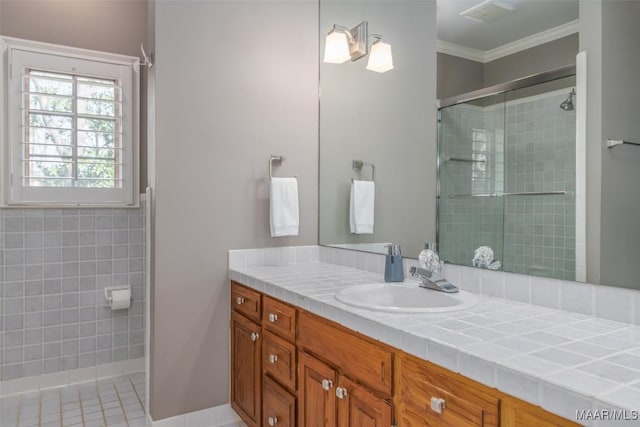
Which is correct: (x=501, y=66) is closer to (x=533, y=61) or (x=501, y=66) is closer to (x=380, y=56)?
(x=533, y=61)

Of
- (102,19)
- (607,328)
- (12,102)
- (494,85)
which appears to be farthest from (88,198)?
(607,328)

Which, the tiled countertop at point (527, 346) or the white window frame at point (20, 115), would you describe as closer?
the tiled countertop at point (527, 346)

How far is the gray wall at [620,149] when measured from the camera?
121 centimetres

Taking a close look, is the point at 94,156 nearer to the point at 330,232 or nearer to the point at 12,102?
the point at 12,102

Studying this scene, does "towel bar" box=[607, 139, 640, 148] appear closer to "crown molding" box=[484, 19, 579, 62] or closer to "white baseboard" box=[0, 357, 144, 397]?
"crown molding" box=[484, 19, 579, 62]

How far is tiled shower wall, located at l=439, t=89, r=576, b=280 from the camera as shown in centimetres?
142

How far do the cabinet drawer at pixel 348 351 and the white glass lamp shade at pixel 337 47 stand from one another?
1529 mm

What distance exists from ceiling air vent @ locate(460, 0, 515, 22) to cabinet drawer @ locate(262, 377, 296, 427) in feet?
5.53

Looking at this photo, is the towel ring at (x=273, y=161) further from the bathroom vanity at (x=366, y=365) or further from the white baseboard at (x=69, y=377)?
the white baseboard at (x=69, y=377)

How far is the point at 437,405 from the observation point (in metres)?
1.05

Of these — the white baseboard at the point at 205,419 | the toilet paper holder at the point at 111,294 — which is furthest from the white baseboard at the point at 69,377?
the white baseboard at the point at 205,419

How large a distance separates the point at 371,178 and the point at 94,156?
190cm

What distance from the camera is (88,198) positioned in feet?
9.46

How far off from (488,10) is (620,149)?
77 centimetres
